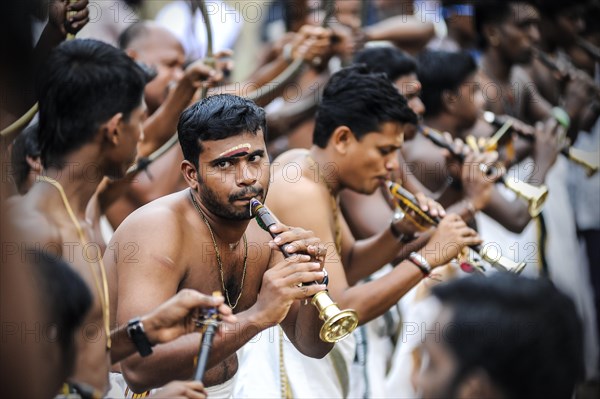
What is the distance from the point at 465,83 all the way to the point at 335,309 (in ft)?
11.1

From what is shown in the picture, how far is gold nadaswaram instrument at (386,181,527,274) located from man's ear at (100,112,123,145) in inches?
65.7

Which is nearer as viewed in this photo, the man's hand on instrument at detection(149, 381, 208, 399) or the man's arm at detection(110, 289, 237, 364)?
the man's hand on instrument at detection(149, 381, 208, 399)

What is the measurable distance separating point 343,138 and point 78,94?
60.0 inches

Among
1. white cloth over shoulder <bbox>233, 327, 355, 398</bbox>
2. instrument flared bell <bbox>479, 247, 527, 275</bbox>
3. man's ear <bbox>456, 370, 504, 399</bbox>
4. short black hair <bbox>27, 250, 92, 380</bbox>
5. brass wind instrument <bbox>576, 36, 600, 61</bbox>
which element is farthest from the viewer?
brass wind instrument <bbox>576, 36, 600, 61</bbox>

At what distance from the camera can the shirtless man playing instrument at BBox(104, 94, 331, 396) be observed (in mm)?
3137

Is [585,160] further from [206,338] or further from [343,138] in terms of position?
[206,338]

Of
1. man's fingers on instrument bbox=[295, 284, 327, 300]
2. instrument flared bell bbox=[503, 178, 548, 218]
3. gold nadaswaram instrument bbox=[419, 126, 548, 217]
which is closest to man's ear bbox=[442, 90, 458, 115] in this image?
gold nadaswaram instrument bbox=[419, 126, 548, 217]

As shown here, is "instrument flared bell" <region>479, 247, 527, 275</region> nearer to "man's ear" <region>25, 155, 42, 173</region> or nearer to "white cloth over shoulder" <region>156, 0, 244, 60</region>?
"man's ear" <region>25, 155, 42, 173</region>

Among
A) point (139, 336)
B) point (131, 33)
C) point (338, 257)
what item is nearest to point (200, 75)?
point (131, 33)

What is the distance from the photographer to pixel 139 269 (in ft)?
10.5

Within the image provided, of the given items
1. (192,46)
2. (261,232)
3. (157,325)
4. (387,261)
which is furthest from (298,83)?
(157,325)

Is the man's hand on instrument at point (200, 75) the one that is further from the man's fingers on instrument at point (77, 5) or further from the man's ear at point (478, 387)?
the man's ear at point (478, 387)

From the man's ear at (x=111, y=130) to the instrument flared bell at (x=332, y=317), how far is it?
947 mm

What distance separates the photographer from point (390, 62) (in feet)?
18.6
